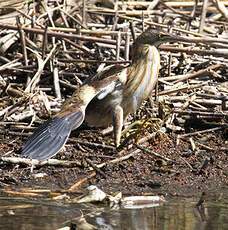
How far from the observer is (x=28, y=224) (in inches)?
163

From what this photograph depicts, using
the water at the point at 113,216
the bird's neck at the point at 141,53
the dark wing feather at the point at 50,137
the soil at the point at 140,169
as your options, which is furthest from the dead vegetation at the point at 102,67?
the water at the point at 113,216

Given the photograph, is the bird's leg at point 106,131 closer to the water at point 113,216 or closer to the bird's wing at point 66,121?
the bird's wing at point 66,121

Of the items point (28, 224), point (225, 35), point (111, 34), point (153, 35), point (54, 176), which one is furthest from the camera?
point (225, 35)

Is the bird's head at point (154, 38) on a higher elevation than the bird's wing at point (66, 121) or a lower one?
higher

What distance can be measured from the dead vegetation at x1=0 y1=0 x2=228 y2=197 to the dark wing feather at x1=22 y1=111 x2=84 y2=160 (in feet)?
0.38

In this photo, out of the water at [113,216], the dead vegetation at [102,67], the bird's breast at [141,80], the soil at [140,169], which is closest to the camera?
the water at [113,216]

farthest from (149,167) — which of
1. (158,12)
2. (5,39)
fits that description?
(158,12)

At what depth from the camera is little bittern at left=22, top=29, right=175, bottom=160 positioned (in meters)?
5.46

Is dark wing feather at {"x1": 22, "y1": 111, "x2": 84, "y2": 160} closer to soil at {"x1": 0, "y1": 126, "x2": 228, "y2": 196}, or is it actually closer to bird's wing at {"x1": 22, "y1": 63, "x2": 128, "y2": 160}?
bird's wing at {"x1": 22, "y1": 63, "x2": 128, "y2": 160}

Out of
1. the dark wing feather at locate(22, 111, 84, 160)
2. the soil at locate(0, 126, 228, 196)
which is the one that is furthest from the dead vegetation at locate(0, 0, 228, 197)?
the dark wing feather at locate(22, 111, 84, 160)

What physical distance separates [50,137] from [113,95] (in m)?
0.64

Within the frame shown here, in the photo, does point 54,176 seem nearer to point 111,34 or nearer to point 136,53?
point 136,53

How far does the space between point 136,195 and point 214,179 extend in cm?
73

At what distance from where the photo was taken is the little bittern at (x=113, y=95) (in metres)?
5.46
